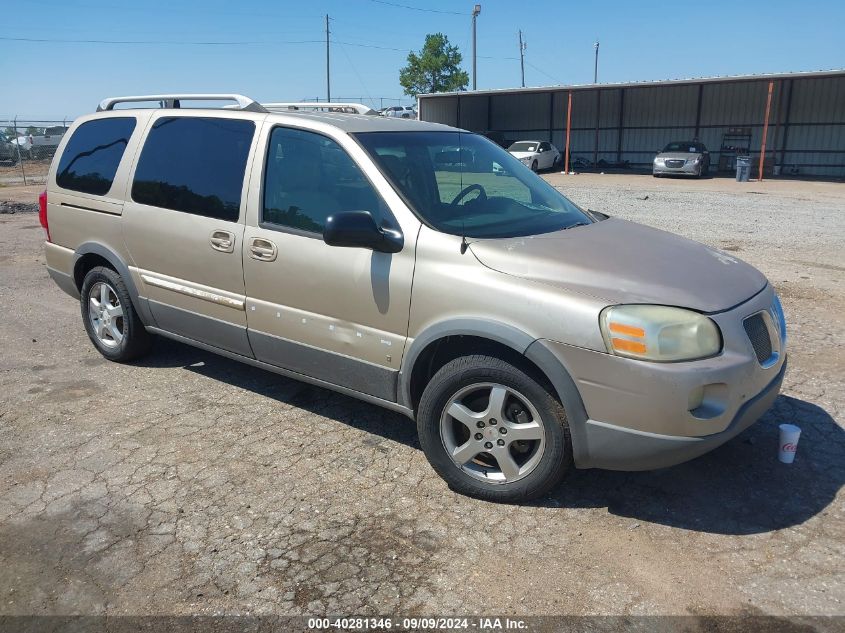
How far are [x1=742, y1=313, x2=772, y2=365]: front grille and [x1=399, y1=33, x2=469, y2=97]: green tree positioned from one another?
62.3m

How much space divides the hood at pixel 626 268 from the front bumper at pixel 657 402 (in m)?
Result: 0.19

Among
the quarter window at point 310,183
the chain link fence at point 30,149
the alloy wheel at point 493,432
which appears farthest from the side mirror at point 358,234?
the chain link fence at point 30,149

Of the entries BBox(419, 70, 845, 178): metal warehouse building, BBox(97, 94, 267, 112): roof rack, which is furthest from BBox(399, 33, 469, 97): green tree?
BBox(97, 94, 267, 112): roof rack

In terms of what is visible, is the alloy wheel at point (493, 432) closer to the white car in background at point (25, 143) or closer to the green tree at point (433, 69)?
the white car in background at point (25, 143)

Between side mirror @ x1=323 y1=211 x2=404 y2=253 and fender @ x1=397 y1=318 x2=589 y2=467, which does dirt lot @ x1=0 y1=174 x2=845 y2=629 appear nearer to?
fender @ x1=397 y1=318 x2=589 y2=467

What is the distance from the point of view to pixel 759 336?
3.32 metres

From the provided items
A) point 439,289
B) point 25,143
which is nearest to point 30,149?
point 25,143

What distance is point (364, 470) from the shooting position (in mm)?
3791

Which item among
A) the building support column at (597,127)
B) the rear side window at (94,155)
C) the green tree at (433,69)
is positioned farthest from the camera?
the green tree at (433,69)

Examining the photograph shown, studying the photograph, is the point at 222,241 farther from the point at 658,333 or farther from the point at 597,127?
the point at 597,127

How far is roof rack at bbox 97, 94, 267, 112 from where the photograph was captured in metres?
4.53

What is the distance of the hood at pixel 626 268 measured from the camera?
10.2 ft

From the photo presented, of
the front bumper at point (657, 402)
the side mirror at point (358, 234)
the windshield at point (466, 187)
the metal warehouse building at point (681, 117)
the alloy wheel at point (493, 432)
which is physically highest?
the metal warehouse building at point (681, 117)

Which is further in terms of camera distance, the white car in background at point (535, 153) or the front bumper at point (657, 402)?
the white car in background at point (535, 153)
